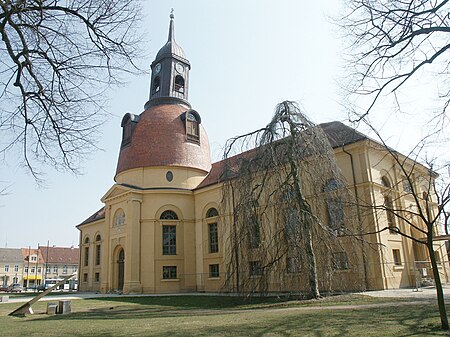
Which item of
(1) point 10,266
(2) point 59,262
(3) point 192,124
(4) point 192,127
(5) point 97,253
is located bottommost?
(5) point 97,253

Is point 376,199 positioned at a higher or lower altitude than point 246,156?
lower

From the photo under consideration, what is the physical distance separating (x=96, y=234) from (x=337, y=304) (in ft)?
97.2

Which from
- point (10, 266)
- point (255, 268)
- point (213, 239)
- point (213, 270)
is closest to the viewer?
point (255, 268)

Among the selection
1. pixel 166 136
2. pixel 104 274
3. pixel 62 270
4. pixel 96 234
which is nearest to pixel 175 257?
pixel 104 274

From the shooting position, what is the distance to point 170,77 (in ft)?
115

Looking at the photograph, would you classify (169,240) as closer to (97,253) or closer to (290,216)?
(97,253)

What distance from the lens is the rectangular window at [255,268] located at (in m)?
15.5

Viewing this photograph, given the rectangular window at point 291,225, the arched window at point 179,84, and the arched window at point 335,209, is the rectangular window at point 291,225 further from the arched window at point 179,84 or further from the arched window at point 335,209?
the arched window at point 179,84

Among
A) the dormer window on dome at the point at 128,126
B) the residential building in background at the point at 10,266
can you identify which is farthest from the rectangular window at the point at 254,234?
the residential building in background at the point at 10,266

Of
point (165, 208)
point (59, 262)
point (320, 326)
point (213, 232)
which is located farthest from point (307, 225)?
point (59, 262)

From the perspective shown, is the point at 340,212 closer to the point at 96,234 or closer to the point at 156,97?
the point at 156,97

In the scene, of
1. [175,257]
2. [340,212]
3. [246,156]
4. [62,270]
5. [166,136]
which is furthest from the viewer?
[62,270]

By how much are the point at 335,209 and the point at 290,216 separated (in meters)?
1.81

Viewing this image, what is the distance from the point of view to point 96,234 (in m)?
38.1
